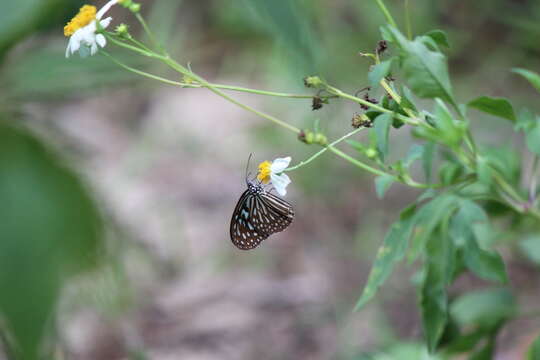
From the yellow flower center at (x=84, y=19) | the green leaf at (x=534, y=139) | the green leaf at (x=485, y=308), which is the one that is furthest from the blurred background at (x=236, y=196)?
the green leaf at (x=534, y=139)

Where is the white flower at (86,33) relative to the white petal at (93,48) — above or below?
above

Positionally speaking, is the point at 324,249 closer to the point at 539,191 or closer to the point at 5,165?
the point at 539,191

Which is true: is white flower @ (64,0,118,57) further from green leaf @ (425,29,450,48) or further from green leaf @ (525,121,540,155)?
green leaf @ (525,121,540,155)

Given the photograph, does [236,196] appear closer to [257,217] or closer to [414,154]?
[257,217]

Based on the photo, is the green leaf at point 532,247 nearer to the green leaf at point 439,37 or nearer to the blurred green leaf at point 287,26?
the green leaf at point 439,37

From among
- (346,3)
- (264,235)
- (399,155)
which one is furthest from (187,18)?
(264,235)

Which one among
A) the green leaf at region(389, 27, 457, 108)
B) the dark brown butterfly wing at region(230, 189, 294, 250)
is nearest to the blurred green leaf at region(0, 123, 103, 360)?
the green leaf at region(389, 27, 457, 108)
